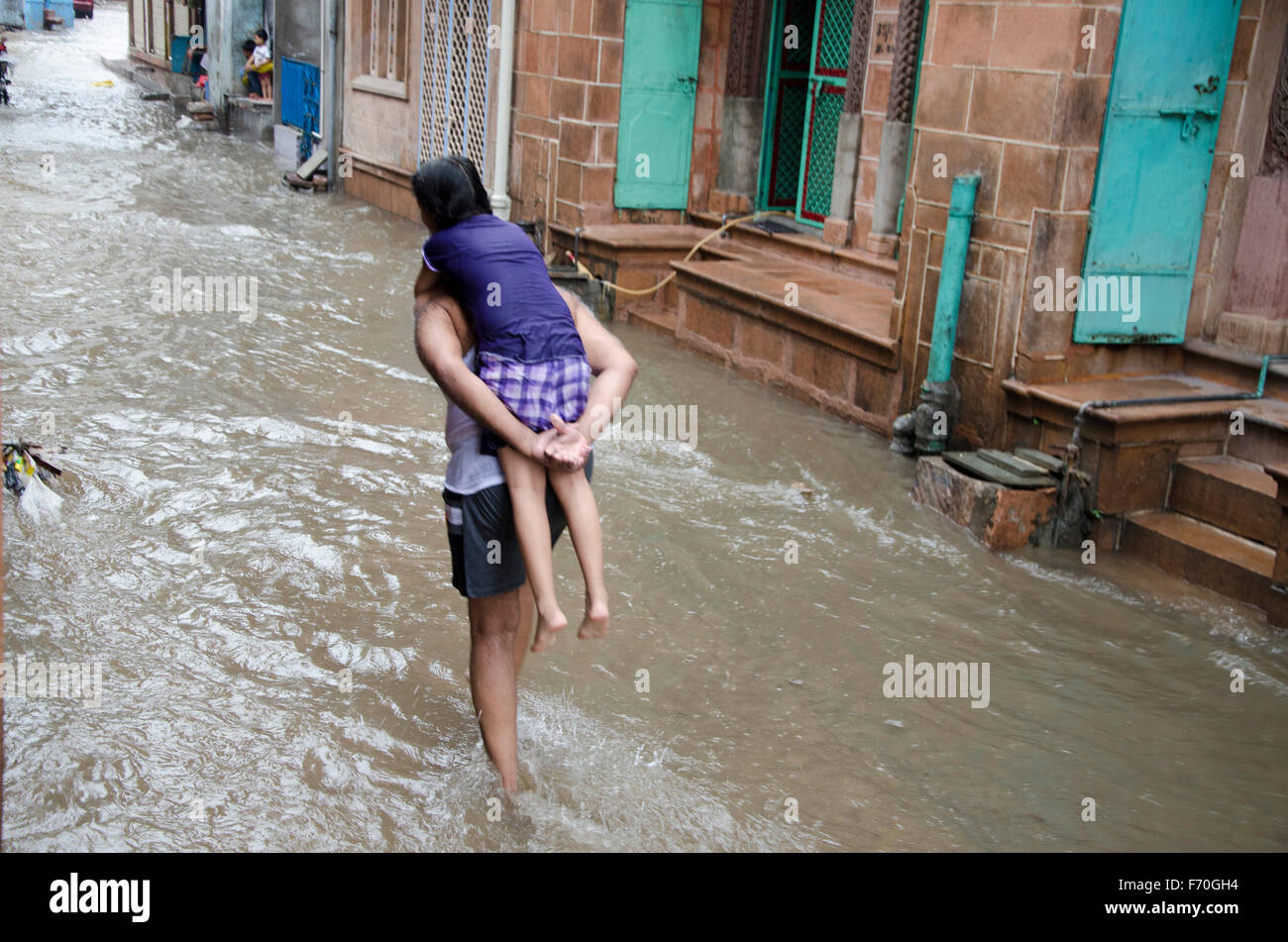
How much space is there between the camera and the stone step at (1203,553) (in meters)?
5.84

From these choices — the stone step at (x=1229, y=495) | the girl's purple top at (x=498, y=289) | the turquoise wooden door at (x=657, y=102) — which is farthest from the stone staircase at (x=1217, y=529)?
the turquoise wooden door at (x=657, y=102)

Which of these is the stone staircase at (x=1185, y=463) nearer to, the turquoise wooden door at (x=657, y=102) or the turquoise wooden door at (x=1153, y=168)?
the turquoise wooden door at (x=1153, y=168)

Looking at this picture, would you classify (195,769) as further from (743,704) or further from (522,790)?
(743,704)

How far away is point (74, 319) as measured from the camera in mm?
9422

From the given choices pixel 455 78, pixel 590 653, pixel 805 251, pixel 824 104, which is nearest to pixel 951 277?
pixel 590 653

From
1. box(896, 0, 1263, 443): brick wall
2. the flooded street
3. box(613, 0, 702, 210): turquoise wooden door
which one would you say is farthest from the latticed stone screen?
box(896, 0, 1263, 443): brick wall

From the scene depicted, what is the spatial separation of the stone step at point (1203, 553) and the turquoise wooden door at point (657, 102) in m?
6.75

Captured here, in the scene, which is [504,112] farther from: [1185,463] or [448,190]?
[448,190]

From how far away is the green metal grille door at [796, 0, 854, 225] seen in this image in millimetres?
11203

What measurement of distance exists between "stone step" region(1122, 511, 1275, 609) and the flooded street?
12 centimetres

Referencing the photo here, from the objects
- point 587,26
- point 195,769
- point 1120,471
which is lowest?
point 195,769

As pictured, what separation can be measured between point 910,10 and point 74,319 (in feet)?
22.1

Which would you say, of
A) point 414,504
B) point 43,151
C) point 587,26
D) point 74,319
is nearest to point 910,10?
point 587,26

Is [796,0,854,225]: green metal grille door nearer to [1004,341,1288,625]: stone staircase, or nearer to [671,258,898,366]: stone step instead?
[671,258,898,366]: stone step
